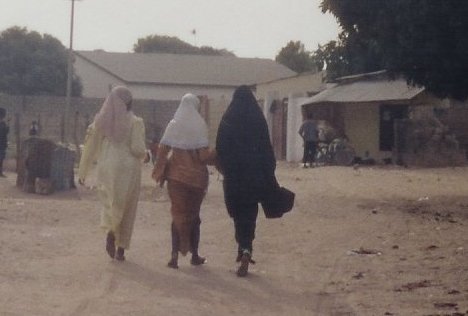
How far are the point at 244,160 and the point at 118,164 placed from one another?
4.19 ft

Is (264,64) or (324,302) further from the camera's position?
(264,64)

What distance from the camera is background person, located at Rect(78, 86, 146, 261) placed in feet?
38.9

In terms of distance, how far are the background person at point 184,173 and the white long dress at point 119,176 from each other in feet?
1.23

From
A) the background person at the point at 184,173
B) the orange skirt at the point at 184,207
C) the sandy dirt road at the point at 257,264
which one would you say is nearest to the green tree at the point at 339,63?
the sandy dirt road at the point at 257,264

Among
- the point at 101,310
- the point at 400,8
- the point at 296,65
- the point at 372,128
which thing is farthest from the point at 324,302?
the point at 296,65

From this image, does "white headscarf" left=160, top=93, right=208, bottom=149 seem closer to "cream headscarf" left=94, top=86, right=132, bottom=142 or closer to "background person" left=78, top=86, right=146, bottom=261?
"background person" left=78, top=86, right=146, bottom=261

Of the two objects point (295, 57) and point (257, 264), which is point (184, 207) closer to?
point (257, 264)

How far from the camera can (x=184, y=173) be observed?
11.5 meters

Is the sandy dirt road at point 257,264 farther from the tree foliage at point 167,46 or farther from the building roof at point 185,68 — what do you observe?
the tree foliage at point 167,46

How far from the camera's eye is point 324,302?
33.0 feet

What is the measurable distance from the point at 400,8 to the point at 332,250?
20.6ft

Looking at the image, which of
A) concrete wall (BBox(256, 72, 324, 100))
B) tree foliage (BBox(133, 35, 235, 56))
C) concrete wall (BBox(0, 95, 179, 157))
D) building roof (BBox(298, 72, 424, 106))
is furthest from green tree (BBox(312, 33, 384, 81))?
tree foliage (BBox(133, 35, 235, 56))

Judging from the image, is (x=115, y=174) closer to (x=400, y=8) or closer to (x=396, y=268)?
(x=396, y=268)

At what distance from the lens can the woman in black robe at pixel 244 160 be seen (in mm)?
11453
